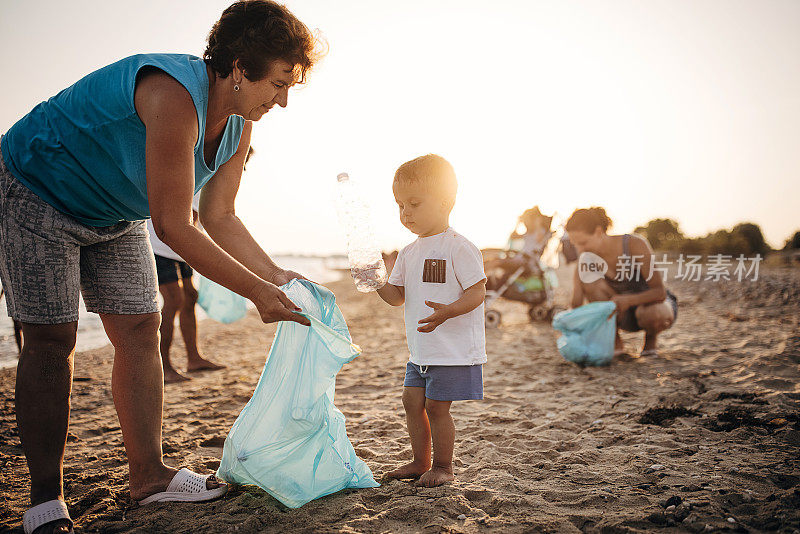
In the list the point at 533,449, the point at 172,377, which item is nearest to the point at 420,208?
the point at 533,449

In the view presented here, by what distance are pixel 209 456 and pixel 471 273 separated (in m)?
1.62

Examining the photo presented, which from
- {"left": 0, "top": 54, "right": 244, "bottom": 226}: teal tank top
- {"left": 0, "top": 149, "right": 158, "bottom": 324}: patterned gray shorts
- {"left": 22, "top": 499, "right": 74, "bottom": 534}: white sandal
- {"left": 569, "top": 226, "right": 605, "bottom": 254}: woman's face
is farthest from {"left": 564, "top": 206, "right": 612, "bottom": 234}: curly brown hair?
{"left": 22, "top": 499, "right": 74, "bottom": 534}: white sandal

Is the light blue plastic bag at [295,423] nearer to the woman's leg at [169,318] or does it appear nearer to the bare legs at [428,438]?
the bare legs at [428,438]

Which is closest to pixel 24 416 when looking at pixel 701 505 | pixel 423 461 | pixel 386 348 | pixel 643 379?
pixel 423 461

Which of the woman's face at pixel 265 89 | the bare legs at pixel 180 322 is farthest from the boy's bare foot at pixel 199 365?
the woman's face at pixel 265 89

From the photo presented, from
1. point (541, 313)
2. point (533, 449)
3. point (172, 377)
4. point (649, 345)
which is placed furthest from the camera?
point (541, 313)

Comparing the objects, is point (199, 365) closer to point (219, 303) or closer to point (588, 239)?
point (219, 303)

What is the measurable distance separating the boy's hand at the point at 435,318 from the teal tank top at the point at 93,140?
107 centimetres

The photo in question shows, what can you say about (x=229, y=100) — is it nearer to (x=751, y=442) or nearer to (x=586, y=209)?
(x=751, y=442)

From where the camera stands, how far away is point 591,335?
14.7 ft

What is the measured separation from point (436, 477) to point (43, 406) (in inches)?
58.9

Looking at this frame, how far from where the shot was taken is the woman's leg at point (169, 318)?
4176 mm

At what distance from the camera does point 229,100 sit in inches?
72.7

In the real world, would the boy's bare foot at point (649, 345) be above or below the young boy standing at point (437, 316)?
below
